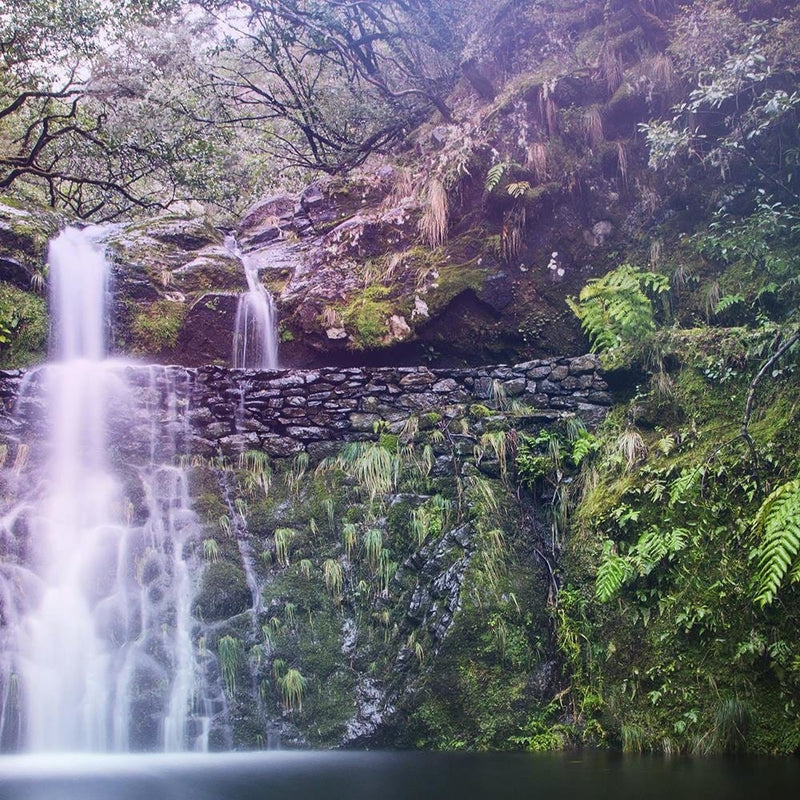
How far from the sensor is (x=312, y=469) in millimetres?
7641

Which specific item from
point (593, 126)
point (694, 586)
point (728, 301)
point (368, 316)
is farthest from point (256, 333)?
point (694, 586)

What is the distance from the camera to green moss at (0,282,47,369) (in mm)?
9391

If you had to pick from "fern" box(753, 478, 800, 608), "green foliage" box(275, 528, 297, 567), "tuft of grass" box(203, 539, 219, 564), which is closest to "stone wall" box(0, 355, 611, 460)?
"green foliage" box(275, 528, 297, 567)

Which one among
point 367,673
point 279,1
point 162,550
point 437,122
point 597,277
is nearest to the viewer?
Result: point 367,673

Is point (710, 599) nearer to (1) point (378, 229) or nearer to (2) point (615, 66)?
(1) point (378, 229)

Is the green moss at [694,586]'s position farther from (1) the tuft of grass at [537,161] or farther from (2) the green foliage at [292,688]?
(1) the tuft of grass at [537,161]

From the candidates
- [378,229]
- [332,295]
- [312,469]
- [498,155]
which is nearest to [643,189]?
[498,155]

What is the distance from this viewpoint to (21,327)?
31.4ft

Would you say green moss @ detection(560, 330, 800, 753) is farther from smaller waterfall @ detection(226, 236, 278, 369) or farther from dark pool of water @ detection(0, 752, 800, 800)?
smaller waterfall @ detection(226, 236, 278, 369)

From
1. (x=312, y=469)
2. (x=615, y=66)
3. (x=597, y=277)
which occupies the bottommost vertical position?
(x=312, y=469)

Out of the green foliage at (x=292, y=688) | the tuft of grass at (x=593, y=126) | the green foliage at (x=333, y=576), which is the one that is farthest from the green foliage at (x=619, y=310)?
the green foliage at (x=292, y=688)

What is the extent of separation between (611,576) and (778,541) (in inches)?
53.6

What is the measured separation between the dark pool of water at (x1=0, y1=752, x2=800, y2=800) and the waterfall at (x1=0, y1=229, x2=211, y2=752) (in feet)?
1.57

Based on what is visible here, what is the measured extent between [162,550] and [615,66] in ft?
28.0
